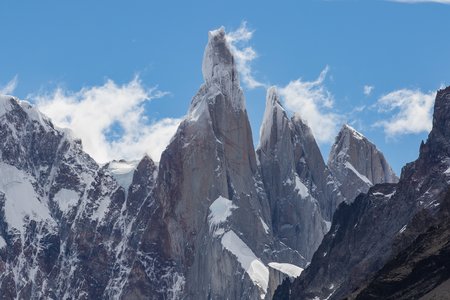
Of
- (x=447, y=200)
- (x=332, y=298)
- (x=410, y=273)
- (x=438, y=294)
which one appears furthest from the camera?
(x=332, y=298)

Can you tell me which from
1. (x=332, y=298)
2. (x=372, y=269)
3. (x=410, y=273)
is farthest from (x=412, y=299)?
(x=332, y=298)

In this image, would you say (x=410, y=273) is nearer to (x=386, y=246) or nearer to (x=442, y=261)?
(x=442, y=261)

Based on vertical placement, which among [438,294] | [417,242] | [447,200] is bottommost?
[438,294]

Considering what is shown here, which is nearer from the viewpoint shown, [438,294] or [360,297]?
[438,294]

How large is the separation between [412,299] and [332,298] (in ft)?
298

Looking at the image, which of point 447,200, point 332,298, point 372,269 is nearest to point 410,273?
point 447,200

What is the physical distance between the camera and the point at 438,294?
10281cm

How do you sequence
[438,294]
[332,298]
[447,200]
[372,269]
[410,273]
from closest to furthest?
1. [438,294]
2. [410,273]
3. [447,200]
4. [372,269]
5. [332,298]

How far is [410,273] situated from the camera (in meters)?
110

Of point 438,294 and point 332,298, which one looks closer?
point 438,294

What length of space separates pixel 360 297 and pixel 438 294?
1249 cm

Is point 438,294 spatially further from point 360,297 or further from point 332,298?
point 332,298

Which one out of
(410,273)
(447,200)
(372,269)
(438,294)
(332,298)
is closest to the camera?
(438,294)

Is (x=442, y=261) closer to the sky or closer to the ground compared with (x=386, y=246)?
closer to the ground
